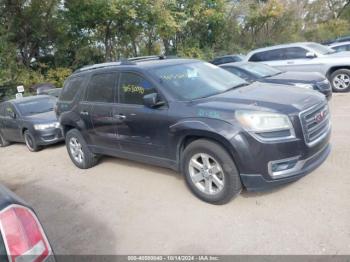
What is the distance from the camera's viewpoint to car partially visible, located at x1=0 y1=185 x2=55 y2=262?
176cm

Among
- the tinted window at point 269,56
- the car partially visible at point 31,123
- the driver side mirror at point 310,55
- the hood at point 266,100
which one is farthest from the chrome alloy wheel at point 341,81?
Answer: the car partially visible at point 31,123

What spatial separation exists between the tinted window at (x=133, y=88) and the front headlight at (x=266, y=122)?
1472 mm

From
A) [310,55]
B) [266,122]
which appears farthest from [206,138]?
[310,55]

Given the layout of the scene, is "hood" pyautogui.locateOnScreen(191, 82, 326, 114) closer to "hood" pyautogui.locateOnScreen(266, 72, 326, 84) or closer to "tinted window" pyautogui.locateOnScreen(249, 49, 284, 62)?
"hood" pyautogui.locateOnScreen(266, 72, 326, 84)

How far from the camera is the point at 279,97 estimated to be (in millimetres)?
3963

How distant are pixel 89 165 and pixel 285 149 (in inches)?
149

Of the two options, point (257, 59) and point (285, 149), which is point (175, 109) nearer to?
point (285, 149)

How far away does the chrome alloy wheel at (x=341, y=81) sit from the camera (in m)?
9.69

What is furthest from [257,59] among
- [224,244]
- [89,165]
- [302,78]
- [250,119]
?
[224,244]

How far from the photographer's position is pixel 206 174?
3969mm

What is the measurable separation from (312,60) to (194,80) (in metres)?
6.94

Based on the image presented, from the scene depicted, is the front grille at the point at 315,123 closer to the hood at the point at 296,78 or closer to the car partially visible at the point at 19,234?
the car partially visible at the point at 19,234

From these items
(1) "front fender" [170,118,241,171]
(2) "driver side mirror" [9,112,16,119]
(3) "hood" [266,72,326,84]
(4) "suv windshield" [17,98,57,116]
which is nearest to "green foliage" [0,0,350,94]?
(2) "driver side mirror" [9,112,16,119]

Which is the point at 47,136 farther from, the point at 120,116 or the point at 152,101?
the point at 152,101
